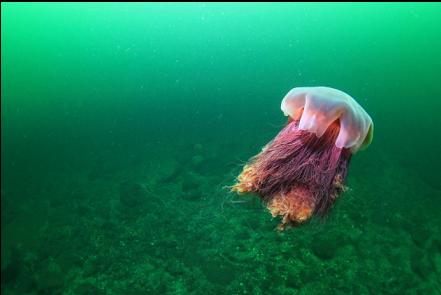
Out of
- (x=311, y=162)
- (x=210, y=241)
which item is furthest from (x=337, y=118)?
(x=210, y=241)

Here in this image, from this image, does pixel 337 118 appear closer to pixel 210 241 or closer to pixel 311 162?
pixel 311 162

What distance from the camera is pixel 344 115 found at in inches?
134

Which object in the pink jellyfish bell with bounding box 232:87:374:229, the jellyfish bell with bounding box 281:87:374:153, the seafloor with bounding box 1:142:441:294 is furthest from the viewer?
the seafloor with bounding box 1:142:441:294

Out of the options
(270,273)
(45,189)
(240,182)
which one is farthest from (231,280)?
(45,189)

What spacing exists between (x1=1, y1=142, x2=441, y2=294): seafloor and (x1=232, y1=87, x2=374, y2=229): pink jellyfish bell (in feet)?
5.23

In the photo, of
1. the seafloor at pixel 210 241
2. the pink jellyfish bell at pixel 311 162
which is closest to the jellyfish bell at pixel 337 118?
the pink jellyfish bell at pixel 311 162

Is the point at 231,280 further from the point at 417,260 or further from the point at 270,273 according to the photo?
the point at 417,260

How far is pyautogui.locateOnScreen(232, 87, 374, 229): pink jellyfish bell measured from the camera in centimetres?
328

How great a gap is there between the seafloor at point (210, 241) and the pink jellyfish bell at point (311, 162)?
1594 mm

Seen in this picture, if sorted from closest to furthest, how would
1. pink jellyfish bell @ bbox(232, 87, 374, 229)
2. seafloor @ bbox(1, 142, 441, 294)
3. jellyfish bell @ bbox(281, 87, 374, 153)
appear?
pink jellyfish bell @ bbox(232, 87, 374, 229) < jellyfish bell @ bbox(281, 87, 374, 153) < seafloor @ bbox(1, 142, 441, 294)

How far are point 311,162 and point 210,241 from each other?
3674mm

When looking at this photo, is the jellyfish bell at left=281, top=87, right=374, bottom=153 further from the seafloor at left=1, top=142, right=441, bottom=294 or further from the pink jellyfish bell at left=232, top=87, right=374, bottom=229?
the seafloor at left=1, top=142, right=441, bottom=294

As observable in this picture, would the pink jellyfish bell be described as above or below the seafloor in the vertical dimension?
above

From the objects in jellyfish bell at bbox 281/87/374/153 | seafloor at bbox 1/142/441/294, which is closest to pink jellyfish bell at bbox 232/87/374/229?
jellyfish bell at bbox 281/87/374/153
